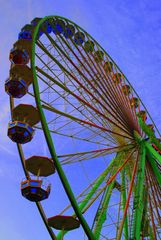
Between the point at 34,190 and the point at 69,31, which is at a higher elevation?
the point at 69,31

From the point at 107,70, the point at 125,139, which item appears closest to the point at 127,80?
the point at 107,70

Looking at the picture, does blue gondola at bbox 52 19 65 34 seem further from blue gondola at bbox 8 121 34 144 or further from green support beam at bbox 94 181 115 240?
green support beam at bbox 94 181 115 240

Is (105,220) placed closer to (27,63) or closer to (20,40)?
(27,63)

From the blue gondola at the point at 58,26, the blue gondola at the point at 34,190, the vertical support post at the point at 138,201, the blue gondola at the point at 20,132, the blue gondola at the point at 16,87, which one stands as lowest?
the vertical support post at the point at 138,201

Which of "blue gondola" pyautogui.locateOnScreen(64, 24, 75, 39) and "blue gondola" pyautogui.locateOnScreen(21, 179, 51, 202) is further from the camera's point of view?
"blue gondola" pyautogui.locateOnScreen(64, 24, 75, 39)

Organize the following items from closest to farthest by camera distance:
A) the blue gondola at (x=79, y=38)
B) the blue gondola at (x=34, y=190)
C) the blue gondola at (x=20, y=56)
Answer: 1. the blue gondola at (x=34, y=190)
2. the blue gondola at (x=20, y=56)
3. the blue gondola at (x=79, y=38)

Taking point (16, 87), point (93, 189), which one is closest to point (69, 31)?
point (16, 87)

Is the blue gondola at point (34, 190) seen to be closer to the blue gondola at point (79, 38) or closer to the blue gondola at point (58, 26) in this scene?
the blue gondola at point (58, 26)

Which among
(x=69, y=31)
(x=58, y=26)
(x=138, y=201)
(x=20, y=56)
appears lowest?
(x=138, y=201)

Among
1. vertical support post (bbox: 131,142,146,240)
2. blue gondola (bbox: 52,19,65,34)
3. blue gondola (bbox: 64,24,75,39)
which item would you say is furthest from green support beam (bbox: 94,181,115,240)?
blue gondola (bbox: 64,24,75,39)

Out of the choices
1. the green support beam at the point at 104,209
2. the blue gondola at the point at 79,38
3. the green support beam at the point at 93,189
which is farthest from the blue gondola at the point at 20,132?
the blue gondola at the point at 79,38

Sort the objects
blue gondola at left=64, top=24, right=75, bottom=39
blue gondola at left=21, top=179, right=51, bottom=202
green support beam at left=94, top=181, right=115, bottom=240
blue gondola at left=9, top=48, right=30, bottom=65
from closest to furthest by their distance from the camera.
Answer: blue gondola at left=21, top=179, right=51, bottom=202
green support beam at left=94, top=181, right=115, bottom=240
blue gondola at left=9, top=48, right=30, bottom=65
blue gondola at left=64, top=24, right=75, bottom=39

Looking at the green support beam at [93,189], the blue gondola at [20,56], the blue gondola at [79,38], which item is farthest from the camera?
the blue gondola at [79,38]

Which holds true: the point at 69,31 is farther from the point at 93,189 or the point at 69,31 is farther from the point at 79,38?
the point at 93,189
